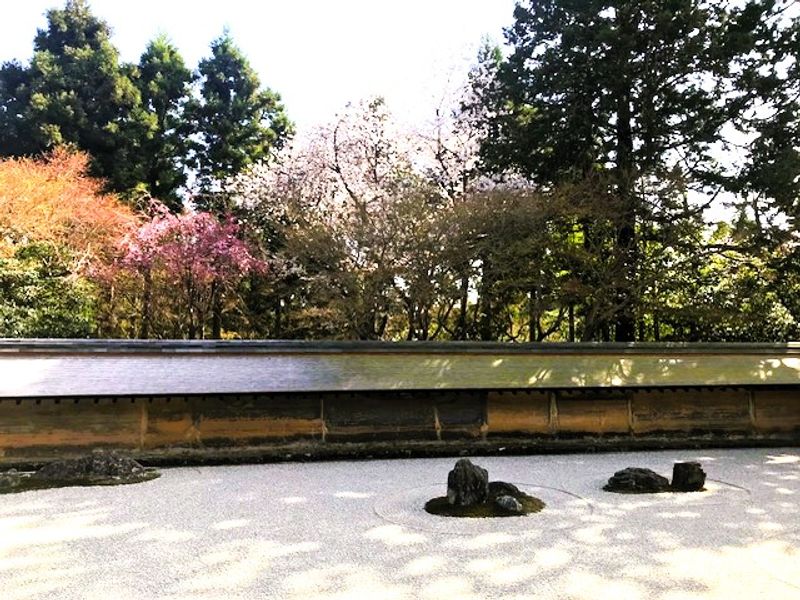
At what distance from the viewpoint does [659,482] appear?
20.1ft

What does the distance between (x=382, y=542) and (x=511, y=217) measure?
8042mm

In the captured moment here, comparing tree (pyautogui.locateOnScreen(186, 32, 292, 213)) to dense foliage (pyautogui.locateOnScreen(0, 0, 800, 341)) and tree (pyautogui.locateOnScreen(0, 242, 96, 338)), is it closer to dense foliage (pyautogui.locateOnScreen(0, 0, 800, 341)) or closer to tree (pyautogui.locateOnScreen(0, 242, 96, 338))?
dense foliage (pyautogui.locateOnScreen(0, 0, 800, 341))

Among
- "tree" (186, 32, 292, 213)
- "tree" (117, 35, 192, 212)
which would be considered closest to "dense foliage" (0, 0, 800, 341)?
"tree" (117, 35, 192, 212)

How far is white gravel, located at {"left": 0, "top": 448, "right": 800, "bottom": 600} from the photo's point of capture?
3555 mm

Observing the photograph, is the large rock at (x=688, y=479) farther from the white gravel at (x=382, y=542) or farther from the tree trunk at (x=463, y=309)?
the tree trunk at (x=463, y=309)

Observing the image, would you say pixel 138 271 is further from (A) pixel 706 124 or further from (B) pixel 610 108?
(A) pixel 706 124

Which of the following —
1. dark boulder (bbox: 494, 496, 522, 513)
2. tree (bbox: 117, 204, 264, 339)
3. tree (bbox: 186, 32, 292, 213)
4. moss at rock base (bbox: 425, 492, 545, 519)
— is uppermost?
tree (bbox: 186, 32, 292, 213)

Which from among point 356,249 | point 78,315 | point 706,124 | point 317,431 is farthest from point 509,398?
point 78,315

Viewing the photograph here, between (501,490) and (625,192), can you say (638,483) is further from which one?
(625,192)

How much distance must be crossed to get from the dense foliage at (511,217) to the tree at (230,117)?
4.54 m

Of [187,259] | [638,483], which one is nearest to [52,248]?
[187,259]

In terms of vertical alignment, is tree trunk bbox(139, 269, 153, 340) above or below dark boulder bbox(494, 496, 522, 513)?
above

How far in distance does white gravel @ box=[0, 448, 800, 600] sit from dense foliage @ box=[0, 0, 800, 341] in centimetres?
579

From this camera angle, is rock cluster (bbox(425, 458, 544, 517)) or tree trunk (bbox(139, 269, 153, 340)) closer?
rock cluster (bbox(425, 458, 544, 517))
